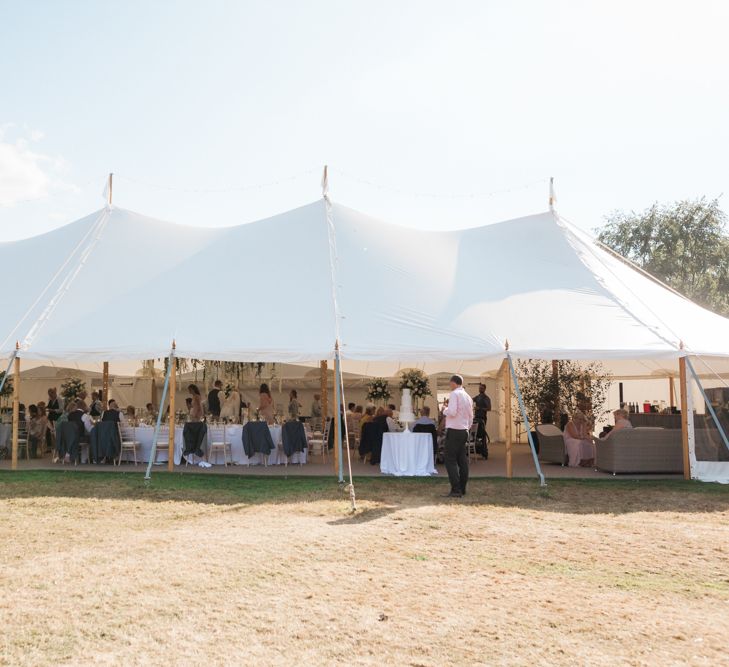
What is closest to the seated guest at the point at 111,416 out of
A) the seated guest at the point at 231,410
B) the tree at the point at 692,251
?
the seated guest at the point at 231,410

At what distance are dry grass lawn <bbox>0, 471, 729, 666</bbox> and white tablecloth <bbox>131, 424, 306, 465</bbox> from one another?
299 centimetres

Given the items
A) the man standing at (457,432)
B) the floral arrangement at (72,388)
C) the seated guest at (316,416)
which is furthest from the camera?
the floral arrangement at (72,388)

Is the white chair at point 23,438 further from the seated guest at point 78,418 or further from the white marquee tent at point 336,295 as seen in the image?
the white marquee tent at point 336,295

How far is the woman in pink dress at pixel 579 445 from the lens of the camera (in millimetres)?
12320

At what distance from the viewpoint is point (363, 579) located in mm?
5293

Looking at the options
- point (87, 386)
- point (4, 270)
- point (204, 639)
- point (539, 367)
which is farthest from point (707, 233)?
point (204, 639)

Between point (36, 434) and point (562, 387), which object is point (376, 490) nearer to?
point (36, 434)

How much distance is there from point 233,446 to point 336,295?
3.10 metres

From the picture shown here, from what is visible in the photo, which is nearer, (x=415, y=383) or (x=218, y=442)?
(x=218, y=442)

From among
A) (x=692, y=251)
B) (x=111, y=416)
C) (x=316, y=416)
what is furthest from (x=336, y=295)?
(x=692, y=251)

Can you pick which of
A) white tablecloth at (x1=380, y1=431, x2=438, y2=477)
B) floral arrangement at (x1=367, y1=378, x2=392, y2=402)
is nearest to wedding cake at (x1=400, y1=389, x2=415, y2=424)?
white tablecloth at (x1=380, y1=431, x2=438, y2=477)

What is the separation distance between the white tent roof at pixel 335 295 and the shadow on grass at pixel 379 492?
5.56 feet

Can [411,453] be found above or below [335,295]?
below

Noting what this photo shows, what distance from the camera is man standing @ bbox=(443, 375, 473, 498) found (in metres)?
8.69
